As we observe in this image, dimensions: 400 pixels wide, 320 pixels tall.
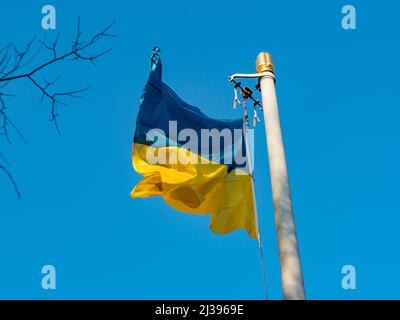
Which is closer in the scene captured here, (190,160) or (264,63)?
(264,63)

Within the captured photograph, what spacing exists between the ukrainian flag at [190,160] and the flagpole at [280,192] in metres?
1.57

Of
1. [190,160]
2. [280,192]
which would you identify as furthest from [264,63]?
[280,192]

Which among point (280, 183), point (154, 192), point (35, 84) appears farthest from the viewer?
point (154, 192)

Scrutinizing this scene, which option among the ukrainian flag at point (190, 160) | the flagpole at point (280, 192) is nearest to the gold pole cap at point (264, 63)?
the flagpole at point (280, 192)

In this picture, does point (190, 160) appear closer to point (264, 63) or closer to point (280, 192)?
point (264, 63)

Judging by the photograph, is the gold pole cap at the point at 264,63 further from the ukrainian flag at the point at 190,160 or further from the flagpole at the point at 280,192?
the ukrainian flag at the point at 190,160

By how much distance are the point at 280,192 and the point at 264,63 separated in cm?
257

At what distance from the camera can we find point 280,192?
8.40 meters

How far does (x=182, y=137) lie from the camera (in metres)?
11.5

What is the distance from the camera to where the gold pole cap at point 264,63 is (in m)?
10.1

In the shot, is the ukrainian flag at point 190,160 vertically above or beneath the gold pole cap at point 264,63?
beneath
